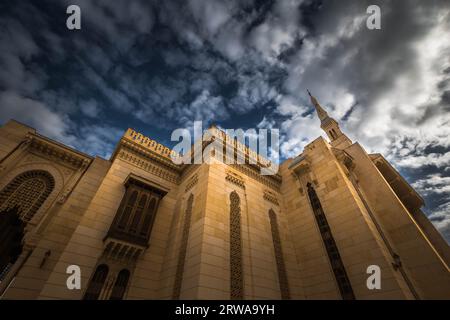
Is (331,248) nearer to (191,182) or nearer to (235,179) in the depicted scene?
(235,179)

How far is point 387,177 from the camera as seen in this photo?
15523 millimetres

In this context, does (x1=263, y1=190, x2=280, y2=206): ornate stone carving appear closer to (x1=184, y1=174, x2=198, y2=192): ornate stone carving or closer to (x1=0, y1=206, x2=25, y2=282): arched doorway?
(x1=184, y1=174, x2=198, y2=192): ornate stone carving

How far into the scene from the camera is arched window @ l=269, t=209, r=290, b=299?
32.3 ft

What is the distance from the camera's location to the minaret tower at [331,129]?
65.7ft

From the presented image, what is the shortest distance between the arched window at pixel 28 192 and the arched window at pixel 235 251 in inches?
361

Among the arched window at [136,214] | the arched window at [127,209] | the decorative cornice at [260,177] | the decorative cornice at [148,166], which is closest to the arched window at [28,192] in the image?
the decorative cornice at [148,166]

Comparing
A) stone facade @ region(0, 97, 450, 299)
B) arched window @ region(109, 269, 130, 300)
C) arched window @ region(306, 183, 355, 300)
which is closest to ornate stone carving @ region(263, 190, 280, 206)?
stone facade @ region(0, 97, 450, 299)

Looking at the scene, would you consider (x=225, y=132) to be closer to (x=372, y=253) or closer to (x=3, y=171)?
(x=372, y=253)

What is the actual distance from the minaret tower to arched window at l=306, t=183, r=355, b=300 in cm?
934

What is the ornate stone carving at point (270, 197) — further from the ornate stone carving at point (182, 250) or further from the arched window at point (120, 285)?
the arched window at point (120, 285)

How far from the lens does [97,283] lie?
8492 mm
